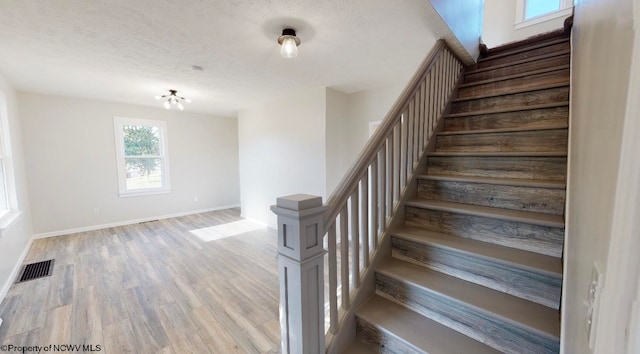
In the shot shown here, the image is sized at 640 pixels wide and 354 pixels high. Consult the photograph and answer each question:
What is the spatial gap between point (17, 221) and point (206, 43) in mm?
3490

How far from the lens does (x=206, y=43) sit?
240 centimetres

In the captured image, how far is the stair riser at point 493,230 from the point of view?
52.7 inches

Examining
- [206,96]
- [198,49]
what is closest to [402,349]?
[198,49]

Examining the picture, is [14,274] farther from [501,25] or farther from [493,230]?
[501,25]

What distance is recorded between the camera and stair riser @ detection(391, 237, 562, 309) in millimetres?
1211

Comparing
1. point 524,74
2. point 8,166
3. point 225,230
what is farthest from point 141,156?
point 524,74

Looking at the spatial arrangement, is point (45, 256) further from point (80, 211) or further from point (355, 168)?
point (355, 168)

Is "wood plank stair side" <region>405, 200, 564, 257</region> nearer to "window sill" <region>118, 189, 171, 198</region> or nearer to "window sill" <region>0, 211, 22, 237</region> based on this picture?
"window sill" <region>0, 211, 22, 237</region>

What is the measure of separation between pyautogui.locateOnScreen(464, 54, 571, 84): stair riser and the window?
5782mm

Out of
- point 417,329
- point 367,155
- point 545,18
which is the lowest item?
point 417,329

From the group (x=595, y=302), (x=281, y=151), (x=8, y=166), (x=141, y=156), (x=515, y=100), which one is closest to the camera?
(x=595, y=302)

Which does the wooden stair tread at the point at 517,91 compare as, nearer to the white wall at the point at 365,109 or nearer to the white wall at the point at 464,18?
the white wall at the point at 464,18

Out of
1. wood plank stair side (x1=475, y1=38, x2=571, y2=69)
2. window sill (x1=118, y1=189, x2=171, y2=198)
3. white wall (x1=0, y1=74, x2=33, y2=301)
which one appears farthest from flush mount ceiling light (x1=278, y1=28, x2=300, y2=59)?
window sill (x1=118, y1=189, x2=171, y2=198)

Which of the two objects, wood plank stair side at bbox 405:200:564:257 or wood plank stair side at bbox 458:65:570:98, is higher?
wood plank stair side at bbox 458:65:570:98
